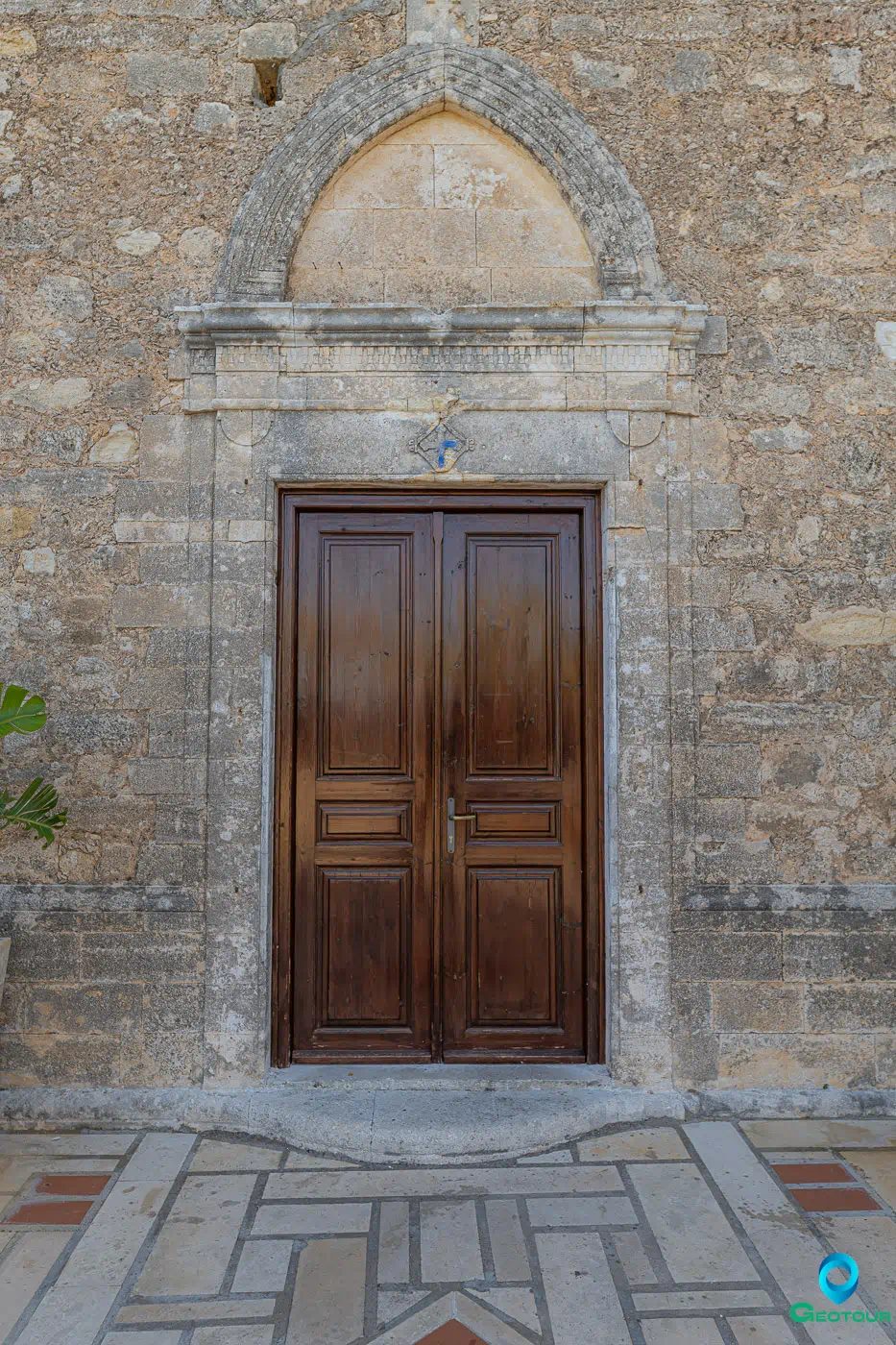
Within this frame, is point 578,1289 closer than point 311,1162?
Yes

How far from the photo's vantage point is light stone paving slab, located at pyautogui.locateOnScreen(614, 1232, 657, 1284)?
255 cm

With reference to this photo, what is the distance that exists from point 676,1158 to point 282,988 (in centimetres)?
165

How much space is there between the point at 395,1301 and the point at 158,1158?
1.20m

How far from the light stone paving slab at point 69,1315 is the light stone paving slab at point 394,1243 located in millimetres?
755

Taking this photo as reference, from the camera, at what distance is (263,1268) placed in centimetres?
259

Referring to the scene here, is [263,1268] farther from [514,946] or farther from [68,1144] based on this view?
[514,946]

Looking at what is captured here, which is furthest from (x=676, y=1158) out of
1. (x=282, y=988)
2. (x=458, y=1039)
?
(x=282, y=988)

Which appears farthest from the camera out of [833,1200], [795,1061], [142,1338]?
[795,1061]

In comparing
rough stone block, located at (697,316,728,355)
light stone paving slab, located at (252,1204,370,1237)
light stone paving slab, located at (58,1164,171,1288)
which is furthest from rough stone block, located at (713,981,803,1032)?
rough stone block, located at (697,316,728,355)

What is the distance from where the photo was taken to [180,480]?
3.75 meters

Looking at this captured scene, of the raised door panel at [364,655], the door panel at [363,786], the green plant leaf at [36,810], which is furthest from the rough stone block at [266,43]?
the green plant leaf at [36,810]

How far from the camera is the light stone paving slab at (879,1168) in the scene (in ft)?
9.85

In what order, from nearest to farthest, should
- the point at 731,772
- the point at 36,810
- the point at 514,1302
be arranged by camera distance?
1. the point at 514,1302
2. the point at 36,810
3. the point at 731,772

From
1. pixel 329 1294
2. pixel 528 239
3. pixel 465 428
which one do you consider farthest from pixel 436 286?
pixel 329 1294
